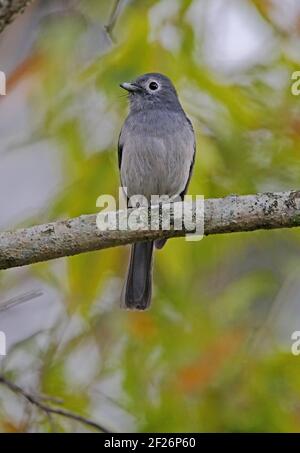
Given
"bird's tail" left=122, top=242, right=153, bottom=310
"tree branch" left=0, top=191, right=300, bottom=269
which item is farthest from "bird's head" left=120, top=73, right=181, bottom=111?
"tree branch" left=0, top=191, right=300, bottom=269

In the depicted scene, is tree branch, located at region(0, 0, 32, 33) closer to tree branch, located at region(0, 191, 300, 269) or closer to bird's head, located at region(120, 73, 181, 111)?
tree branch, located at region(0, 191, 300, 269)

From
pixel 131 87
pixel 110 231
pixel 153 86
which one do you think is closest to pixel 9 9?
pixel 110 231

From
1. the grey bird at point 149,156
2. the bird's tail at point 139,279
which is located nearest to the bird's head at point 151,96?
the grey bird at point 149,156

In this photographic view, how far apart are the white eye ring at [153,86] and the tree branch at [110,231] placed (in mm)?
2001

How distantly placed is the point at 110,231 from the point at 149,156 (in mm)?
1805

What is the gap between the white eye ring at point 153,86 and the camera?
5.41 m

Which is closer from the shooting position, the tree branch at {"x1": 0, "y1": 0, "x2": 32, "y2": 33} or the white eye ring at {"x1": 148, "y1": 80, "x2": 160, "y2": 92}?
the tree branch at {"x1": 0, "y1": 0, "x2": 32, "y2": 33}

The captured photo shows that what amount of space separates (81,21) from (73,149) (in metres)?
1.25

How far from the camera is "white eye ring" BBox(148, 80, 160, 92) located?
5.41m

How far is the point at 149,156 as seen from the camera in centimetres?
531

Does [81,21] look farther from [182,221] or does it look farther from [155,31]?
[182,221]

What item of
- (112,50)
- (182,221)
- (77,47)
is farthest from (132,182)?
(182,221)

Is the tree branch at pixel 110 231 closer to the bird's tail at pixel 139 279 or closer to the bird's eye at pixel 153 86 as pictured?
the bird's tail at pixel 139 279

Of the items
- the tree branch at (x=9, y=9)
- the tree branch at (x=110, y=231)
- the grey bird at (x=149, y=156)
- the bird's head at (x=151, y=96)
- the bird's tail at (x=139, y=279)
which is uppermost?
the bird's head at (x=151, y=96)
